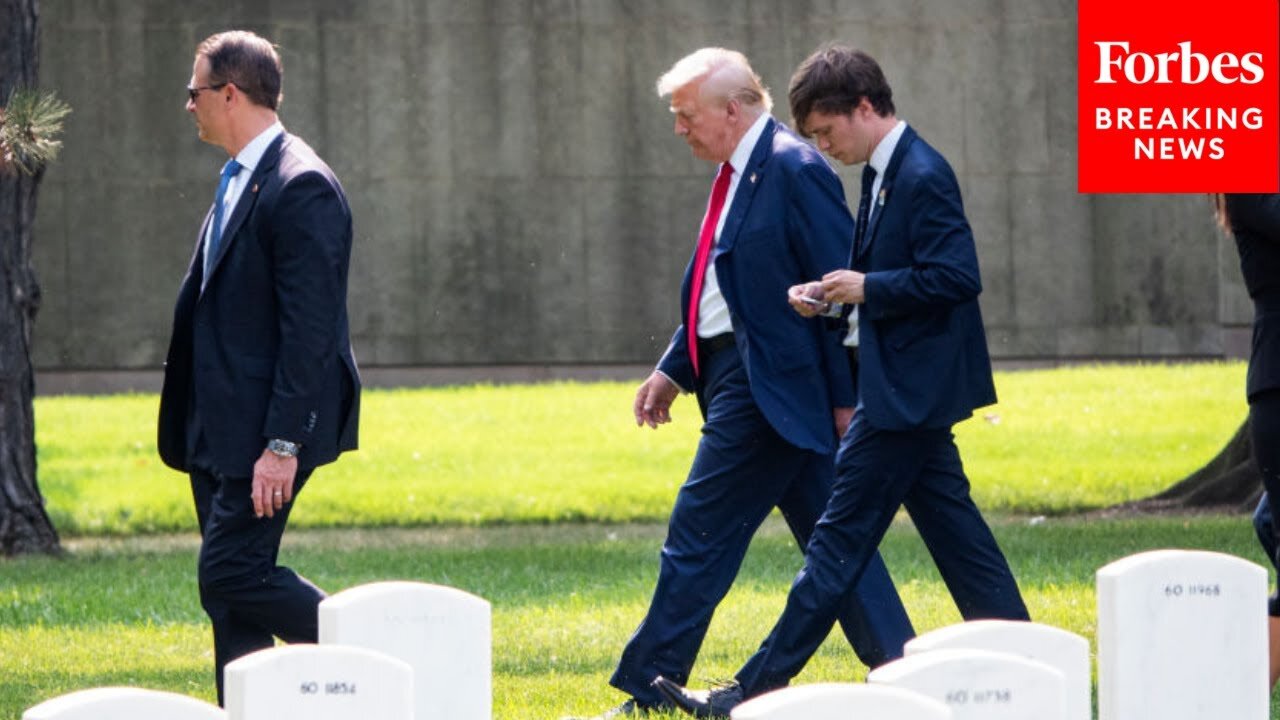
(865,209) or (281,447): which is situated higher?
(865,209)

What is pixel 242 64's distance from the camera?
5.92 meters

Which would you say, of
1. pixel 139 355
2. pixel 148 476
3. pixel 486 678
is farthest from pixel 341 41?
pixel 486 678

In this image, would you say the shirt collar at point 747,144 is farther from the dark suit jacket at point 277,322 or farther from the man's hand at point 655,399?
the dark suit jacket at point 277,322

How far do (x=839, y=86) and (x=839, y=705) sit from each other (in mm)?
3051

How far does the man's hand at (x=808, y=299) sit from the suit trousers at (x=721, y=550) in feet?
1.71

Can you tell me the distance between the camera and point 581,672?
7238mm

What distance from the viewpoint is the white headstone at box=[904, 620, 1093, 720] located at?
3.94 metres

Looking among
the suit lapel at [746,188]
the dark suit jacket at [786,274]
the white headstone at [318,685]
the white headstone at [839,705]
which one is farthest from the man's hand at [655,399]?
the white headstone at [839,705]

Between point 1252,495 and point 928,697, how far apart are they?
32.1 ft

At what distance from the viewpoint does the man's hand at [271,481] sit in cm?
574

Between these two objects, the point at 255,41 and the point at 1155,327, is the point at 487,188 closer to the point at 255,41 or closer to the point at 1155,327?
the point at 1155,327

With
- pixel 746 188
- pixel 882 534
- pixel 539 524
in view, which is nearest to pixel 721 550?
pixel 882 534

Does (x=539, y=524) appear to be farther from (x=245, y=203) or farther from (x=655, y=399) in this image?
(x=245, y=203)

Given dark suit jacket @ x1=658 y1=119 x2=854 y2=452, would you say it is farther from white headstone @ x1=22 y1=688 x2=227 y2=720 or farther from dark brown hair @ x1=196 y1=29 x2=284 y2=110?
white headstone @ x1=22 y1=688 x2=227 y2=720
